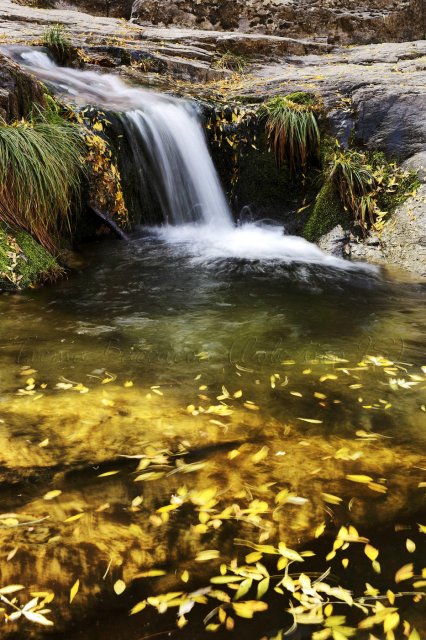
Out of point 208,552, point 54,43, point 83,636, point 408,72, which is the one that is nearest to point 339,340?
point 208,552

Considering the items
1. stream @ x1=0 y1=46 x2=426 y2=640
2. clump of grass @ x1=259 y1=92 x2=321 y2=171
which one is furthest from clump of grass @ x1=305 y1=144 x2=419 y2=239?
stream @ x1=0 y1=46 x2=426 y2=640

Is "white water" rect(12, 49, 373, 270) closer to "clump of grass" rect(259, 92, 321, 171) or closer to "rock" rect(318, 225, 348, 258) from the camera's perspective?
"rock" rect(318, 225, 348, 258)

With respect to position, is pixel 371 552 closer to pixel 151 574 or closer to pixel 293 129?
pixel 151 574

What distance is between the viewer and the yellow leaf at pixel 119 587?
1.58m

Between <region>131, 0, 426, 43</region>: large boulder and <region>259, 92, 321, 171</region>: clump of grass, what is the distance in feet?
23.4

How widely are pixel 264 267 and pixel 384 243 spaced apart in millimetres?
1765

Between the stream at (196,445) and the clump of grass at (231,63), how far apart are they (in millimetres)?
8111

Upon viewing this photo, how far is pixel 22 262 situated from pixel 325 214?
428 cm

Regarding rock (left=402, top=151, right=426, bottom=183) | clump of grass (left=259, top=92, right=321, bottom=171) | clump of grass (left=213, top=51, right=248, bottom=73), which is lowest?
rock (left=402, top=151, right=426, bottom=183)

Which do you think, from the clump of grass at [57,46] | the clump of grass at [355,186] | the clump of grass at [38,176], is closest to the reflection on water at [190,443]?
the clump of grass at [38,176]

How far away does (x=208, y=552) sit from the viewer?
1.74 metres

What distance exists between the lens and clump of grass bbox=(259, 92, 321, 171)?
22.9 feet

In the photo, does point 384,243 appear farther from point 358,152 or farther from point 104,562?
point 104,562

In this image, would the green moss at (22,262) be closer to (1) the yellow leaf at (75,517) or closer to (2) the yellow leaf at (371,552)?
(1) the yellow leaf at (75,517)
